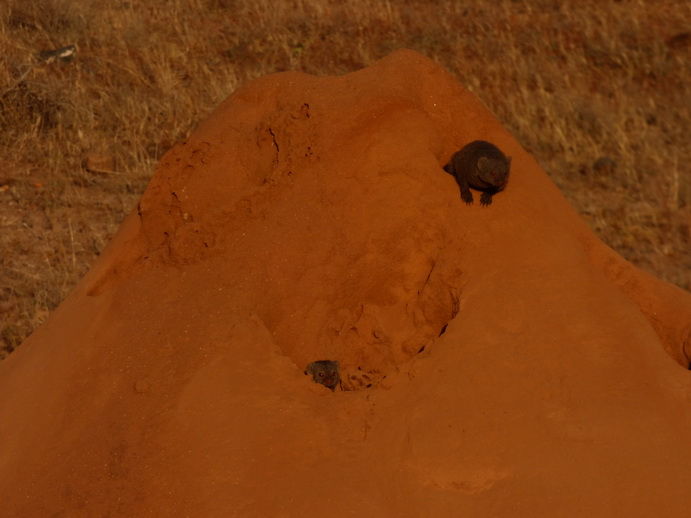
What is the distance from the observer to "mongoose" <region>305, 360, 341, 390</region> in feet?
12.2

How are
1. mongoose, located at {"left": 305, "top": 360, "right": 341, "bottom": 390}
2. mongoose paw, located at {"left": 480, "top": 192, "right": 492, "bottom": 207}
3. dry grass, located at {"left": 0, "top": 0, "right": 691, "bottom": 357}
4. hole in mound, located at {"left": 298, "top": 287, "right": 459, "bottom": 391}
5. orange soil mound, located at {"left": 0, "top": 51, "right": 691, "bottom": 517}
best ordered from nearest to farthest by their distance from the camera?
orange soil mound, located at {"left": 0, "top": 51, "right": 691, "bottom": 517} → mongoose, located at {"left": 305, "top": 360, "right": 341, "bottom": 390} → hole in mound, located at {"left": 298, "top": 287, "right": 459, "bottom": 391} → mongoose paw, located at {"left": 480, "top": 192, "right": 492, "bottom": 207} → dry grass, located at {"left": 0, "top": 0, "right": 691, "bottom": 357}

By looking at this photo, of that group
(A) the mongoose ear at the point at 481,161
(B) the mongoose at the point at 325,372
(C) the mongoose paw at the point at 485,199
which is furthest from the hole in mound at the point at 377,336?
(A) the mongoose ear at the point at 481,161

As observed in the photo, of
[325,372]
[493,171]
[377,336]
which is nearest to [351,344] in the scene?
[377,336]

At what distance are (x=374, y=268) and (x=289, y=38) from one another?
7.69m

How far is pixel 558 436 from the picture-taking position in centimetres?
336

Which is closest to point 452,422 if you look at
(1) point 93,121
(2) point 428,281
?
(2) point 428,281

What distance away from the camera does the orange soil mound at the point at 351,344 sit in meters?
3.27

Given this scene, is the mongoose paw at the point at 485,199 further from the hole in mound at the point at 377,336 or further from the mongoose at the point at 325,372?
the mongoose at the point at 325,372

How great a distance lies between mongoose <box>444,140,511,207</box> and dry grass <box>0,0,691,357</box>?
3.76 meters

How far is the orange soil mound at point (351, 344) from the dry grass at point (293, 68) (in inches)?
111

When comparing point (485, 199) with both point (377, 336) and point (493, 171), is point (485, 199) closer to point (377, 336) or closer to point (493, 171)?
point (493, 171)

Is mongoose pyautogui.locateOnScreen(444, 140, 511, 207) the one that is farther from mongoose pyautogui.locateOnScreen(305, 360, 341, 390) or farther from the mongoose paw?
mongoose pyautogui.locateOnScreen(305, 360, 341, 390)

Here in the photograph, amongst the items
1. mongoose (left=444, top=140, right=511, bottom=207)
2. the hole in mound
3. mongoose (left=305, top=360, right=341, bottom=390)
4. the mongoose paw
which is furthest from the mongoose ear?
mongoose (left=305, top=360, right=341, bottom=390)

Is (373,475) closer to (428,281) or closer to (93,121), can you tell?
(428,281)
